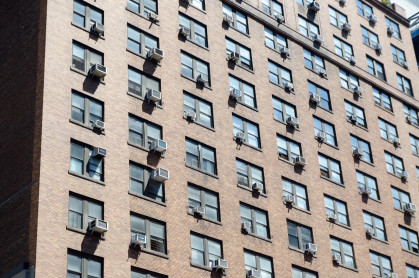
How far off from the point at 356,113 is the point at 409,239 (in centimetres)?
1063

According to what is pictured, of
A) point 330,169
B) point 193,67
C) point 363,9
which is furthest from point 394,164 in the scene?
point 193,67

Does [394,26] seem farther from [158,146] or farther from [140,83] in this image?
[158,146]

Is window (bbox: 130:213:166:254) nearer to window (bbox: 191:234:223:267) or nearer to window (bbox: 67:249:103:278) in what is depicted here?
window (bbox: 191:234:223:267)

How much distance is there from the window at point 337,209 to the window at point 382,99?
1356 centimetres

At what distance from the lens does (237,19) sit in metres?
62.7

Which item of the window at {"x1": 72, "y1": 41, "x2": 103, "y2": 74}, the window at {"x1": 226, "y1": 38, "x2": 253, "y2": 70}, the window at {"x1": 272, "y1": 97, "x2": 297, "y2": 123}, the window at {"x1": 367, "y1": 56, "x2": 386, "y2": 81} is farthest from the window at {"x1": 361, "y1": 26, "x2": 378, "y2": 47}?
the window at {"x1": 72, "y1": 41, "x2": 103, "y2": 74}

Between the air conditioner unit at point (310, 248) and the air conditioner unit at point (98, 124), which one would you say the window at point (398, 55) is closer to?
the air conditioner unit at point (310, 248)

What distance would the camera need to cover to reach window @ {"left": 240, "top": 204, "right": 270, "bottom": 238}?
52.6m

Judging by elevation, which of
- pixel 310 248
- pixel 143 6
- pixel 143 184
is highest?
pixel 143 6

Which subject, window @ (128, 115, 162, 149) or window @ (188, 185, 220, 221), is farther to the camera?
window @ (188, 185, 220, 221)

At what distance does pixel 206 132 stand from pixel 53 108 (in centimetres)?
1129

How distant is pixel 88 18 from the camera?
170ft

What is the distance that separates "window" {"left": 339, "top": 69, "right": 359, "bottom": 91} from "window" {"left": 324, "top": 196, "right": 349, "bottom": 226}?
472 inches

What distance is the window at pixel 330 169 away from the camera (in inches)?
2375
